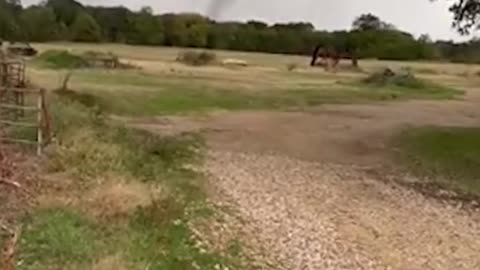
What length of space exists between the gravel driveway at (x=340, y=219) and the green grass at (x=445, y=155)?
1852 mm

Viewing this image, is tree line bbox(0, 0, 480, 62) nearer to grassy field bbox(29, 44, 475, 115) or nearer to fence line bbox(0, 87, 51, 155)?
grassy field bbox(29, 44, 475, 115)

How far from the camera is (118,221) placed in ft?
47.7

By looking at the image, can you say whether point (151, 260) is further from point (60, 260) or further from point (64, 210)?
point (64, 210)

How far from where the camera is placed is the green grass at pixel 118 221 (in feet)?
40.1

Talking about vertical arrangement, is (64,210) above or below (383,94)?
above

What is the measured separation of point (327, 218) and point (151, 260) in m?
6.36

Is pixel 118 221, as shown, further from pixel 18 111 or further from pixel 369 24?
pixel 369 24

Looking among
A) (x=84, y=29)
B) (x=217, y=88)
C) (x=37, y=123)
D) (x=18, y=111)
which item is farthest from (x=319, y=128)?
(x=84, y=29)

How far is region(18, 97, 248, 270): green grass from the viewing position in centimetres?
1222

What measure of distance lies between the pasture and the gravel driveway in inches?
1.6

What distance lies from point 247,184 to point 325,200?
196 centimetres

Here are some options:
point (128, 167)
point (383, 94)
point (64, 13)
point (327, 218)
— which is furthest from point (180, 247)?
point (64, 13)

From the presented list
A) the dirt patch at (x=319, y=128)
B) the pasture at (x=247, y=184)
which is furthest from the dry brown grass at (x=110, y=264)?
the dirt patch at (x=319, y=128)

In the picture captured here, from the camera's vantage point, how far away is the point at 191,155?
26.4 m
